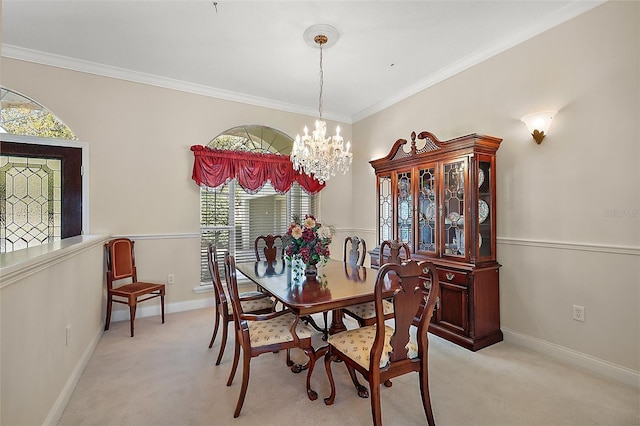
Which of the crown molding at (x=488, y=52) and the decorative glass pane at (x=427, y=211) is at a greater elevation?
the crown molding at (x=488, y=52)

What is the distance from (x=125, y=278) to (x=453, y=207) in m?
3.88

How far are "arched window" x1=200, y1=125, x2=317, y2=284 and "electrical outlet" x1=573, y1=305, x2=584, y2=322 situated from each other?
3.71 m

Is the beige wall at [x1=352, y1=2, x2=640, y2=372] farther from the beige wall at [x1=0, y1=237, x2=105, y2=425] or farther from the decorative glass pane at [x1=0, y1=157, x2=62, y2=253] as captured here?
the decorative glass pane at [x1=0, y1=157, x2=62, y2=253]

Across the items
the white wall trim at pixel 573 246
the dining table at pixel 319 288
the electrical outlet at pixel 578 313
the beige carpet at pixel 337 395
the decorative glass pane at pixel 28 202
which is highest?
the decorative glass pane at pixel 28 202

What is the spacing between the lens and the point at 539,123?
2713mm

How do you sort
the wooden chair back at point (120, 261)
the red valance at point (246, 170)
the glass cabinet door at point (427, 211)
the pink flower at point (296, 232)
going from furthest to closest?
1. the red valance at point (246, 170)
2. the wooden chair back at point (120, 261)
3. the glass cabinet door at point (427, 211)
4. the pink flower at point (296, 232)

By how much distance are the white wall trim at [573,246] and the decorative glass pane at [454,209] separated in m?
0.46

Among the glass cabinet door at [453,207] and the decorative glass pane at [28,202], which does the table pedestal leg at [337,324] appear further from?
the decorative glass pane at [28,202]

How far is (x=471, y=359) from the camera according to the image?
264 cm

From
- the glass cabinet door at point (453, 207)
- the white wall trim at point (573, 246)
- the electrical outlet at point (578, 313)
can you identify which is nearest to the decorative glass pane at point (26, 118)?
the glass cabinet door at point (453, 207)

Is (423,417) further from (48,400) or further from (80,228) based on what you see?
(80,228)

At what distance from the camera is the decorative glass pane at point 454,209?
3.01m

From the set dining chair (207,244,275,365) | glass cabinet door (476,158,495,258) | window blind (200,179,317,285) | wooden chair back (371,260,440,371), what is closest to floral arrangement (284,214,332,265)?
dining chair (207,244,275,365)

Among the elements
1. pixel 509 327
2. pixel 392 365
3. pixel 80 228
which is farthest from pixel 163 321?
pixel 509 327
